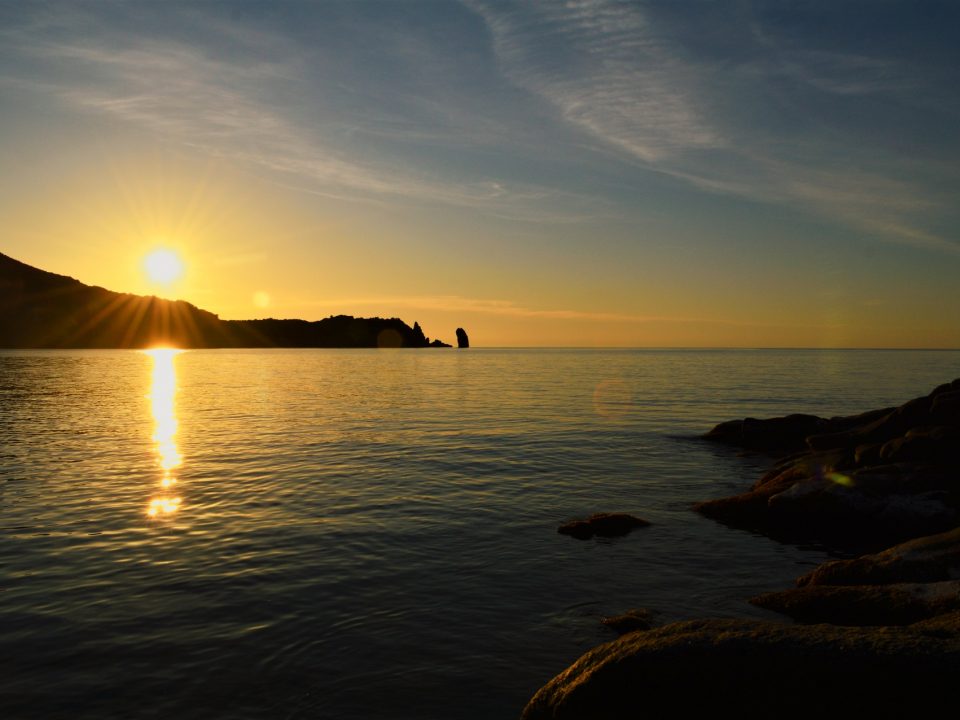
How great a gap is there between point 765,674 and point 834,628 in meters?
1.27

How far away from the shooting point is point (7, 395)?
5325 cm

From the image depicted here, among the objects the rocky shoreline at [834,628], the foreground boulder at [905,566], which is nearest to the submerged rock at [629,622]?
the rocky shoreline at [834,628]

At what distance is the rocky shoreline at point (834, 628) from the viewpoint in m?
5.94

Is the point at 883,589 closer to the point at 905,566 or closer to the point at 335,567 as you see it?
the point at 905,566

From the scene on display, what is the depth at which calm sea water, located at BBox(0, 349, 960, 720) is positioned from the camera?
8164 mm

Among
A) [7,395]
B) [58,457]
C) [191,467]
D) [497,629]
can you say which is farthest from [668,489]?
[7,395]

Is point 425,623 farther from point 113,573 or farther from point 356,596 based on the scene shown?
point 113,573

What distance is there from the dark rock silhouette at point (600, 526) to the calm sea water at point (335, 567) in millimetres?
375

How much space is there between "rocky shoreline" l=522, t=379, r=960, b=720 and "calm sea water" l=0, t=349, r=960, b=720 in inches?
50.0

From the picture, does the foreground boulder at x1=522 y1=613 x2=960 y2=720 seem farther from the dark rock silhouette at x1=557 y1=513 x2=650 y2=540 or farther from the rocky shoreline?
the dark rock silhouette at x1=557 y1=513 x2=650 y2=540

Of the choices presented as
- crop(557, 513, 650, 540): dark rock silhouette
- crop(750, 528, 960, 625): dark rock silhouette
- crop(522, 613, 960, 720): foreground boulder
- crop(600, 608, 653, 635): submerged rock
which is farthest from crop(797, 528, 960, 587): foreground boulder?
crop(557, 513, 650, 540): dark rock silhouette

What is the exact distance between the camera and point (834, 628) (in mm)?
6828

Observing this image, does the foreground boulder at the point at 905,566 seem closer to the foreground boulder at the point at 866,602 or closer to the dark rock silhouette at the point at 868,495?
the foreground boulder at the point at 866,602

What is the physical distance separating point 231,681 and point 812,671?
696 cm
